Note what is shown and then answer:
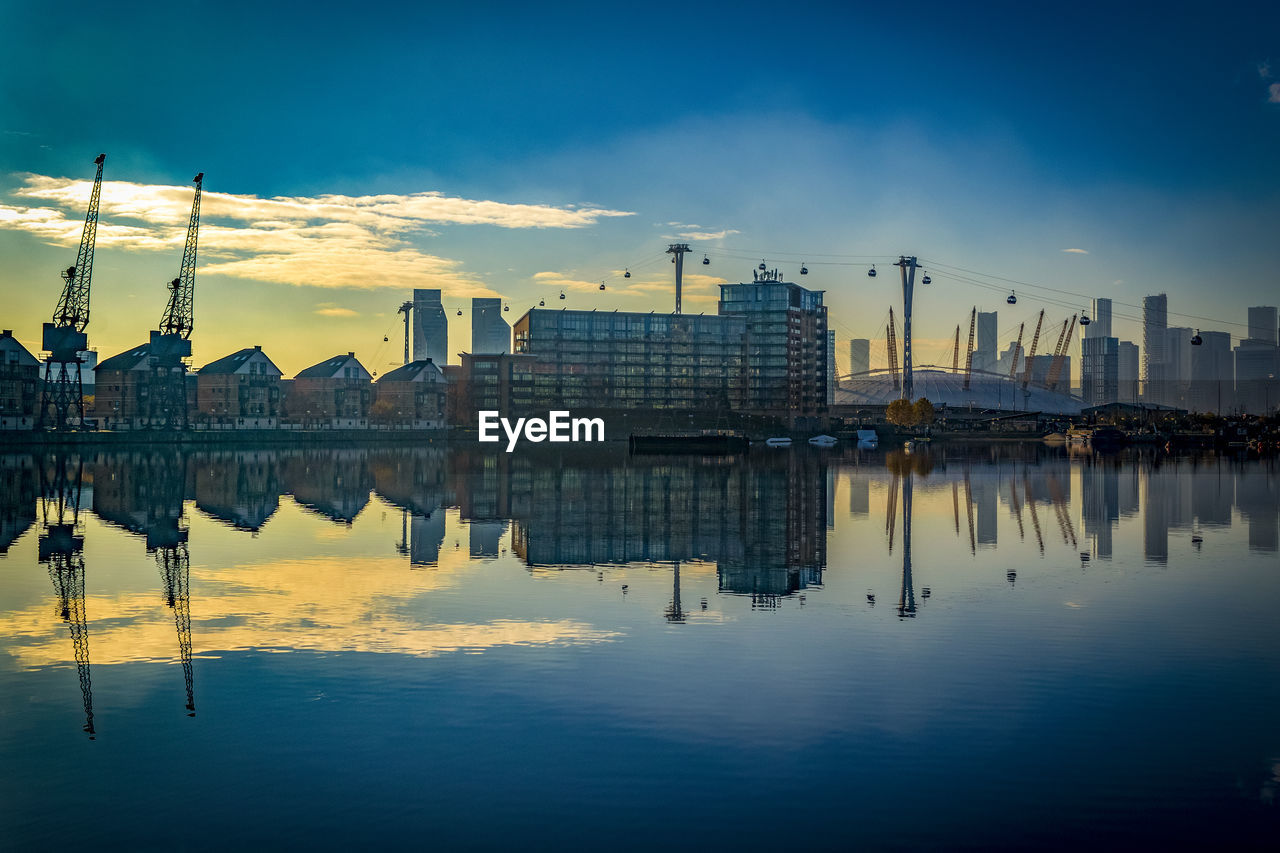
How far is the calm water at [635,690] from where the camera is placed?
12.5m

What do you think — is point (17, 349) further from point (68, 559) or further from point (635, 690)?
point (635, 690)

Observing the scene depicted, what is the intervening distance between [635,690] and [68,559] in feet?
82.1

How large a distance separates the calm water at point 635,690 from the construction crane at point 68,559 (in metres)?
0.15

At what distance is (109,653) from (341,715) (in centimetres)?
730

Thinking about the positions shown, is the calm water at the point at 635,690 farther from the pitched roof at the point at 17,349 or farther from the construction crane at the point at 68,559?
→ the pitched roof at the point at 17,349

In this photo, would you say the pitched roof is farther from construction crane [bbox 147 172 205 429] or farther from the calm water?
the calm water

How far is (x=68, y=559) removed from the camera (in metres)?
34.6

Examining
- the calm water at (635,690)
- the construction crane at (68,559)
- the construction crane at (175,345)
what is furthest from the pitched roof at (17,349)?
the calm water at (635,690)

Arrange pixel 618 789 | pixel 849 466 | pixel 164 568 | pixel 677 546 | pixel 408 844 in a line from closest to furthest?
pixel 408 844
pixel 618 789
pixel 164 568
pixel 677 546
pixel 849 466

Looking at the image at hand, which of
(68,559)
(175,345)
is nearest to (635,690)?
(68,559)

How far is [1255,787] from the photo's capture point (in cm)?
1338

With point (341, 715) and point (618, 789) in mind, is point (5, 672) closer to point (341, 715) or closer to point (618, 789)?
point (341, 715)

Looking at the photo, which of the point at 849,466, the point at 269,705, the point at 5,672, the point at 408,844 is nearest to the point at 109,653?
the point at 5,672

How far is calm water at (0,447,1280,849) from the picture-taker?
12492 mm
